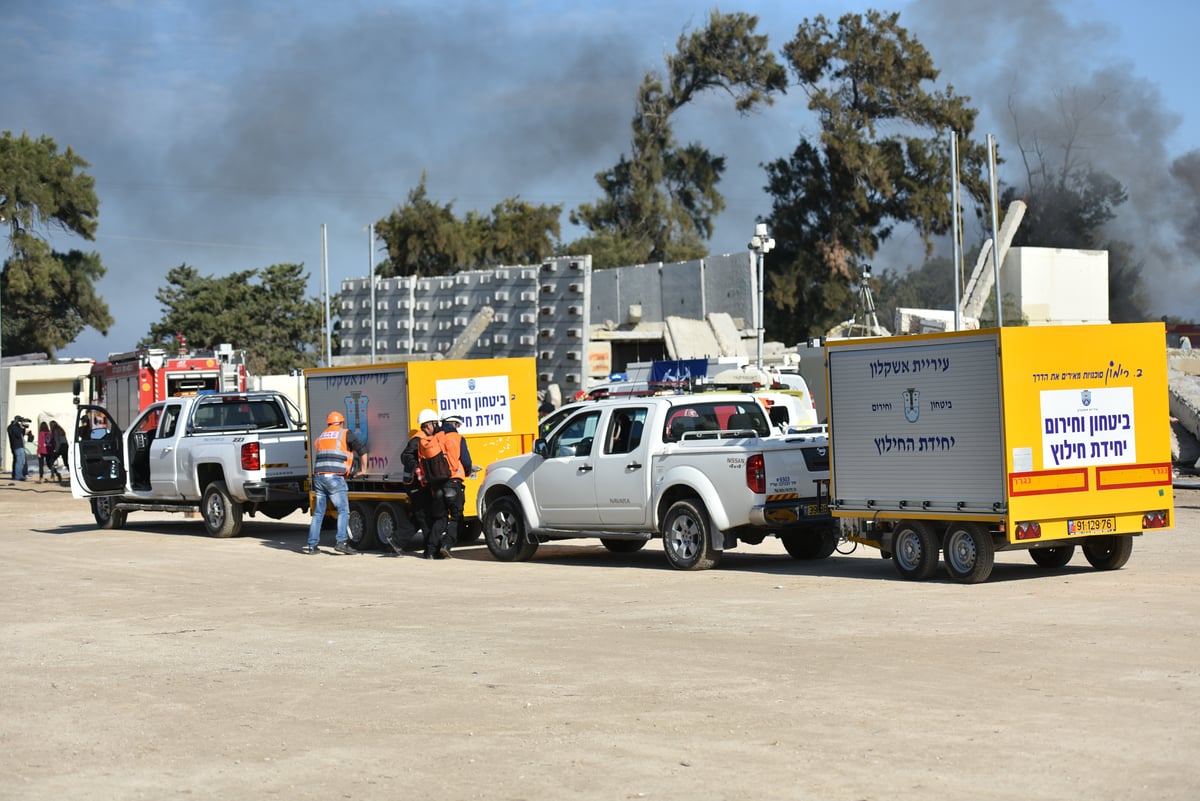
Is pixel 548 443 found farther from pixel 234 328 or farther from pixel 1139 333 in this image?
pixel 234 328

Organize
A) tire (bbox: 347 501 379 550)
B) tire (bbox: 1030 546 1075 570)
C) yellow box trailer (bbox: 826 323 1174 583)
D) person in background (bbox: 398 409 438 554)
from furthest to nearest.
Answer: tire (bbox: 347 501 379 550) → person in background (bbox: 398 409 438 554) → tire (bbox: 1030 546 1075 570) → yellow box trailer (bbox: 826 323 1174 583)

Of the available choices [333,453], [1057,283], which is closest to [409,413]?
[333,453]

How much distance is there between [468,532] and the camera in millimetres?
21516

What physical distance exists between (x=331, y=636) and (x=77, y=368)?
40543mm

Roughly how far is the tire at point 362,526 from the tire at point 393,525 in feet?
0.34

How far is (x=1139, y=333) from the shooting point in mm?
14938

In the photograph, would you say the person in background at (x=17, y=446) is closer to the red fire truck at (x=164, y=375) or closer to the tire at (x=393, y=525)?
the red fire truck at (x=164, y=375)

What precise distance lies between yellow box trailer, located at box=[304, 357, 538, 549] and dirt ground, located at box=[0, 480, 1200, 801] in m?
3.54

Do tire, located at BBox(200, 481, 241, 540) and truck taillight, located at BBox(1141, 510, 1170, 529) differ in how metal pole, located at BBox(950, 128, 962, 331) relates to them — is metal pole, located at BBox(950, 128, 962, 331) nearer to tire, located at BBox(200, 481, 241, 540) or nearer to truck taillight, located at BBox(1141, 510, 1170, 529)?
tire, located at BBox(200, 481, 241, 540)

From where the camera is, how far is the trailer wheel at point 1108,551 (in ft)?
50.2

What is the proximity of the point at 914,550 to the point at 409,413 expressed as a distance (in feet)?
24.3

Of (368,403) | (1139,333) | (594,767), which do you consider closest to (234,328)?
(368,403)

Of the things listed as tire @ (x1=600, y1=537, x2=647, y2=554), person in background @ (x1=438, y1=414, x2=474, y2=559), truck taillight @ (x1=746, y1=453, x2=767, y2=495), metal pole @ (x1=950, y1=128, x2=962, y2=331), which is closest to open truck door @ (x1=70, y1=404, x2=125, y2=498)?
person in background @ (x1=438, y1=414, x2=474, y2=559)

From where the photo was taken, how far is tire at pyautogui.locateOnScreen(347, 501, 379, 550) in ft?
68.9
